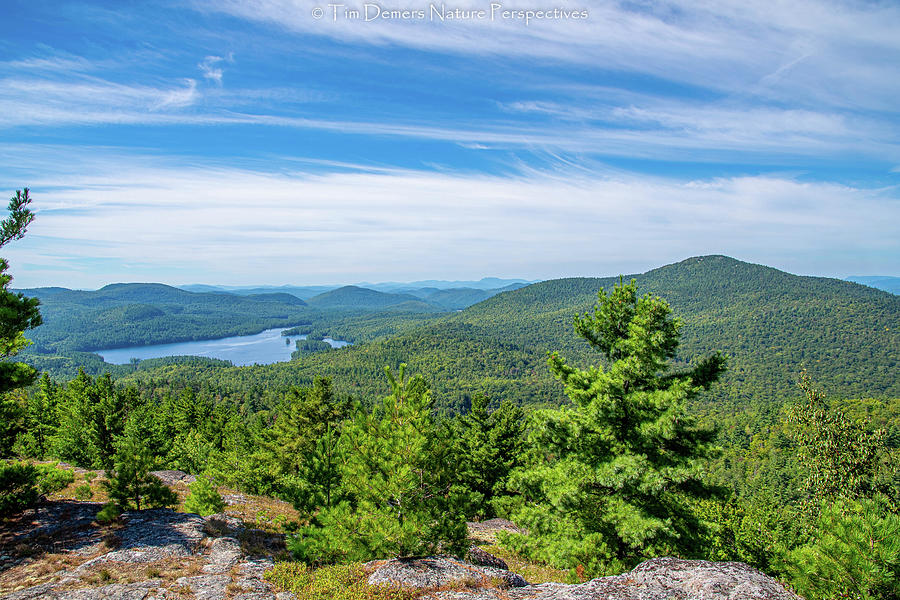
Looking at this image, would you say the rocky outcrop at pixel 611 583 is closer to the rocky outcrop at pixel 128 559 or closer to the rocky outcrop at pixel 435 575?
the rocky outcrop at pixel 435 575

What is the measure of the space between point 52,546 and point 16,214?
8.20 metres

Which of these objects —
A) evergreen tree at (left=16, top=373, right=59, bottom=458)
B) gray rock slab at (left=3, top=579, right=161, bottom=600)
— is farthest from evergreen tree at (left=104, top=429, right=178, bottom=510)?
evergreen tree at (left=16, top=373, right=59, bottom=458)

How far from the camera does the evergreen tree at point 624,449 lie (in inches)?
385

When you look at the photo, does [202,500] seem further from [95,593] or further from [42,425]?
[42,425]

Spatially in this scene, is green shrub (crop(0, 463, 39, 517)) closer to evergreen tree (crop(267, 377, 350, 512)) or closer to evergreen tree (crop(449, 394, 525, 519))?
evergreen tree (crop(267, 377, 350, 512))

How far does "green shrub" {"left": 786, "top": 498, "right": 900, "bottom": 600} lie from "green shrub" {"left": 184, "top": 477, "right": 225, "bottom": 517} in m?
16.9

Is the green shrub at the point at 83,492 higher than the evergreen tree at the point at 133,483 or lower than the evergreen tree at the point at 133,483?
lower

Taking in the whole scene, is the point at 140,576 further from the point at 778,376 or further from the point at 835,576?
the point at 778,376

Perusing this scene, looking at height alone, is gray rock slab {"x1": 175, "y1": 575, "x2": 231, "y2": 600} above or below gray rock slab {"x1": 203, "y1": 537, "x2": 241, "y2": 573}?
above

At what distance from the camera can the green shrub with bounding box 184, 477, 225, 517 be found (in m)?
15.0

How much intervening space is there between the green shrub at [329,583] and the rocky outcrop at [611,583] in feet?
1.11

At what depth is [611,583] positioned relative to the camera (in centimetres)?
780

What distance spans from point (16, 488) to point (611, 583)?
15.5 m

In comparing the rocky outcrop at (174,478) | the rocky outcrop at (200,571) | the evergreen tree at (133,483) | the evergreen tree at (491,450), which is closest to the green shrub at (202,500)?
the evergreen tree at (133,483)
